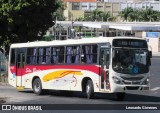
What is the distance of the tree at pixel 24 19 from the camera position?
3625 centimetres

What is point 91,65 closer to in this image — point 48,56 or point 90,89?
point 90,89

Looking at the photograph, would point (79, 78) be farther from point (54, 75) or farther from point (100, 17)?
point (100, 17)

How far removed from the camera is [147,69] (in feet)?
75.4

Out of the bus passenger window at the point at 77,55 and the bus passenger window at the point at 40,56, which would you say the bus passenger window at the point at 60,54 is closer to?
the bus passenger window at the point at 77,55

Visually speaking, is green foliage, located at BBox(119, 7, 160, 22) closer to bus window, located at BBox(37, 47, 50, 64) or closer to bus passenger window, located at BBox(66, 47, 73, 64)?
bus window, located at BBox(37, 47, 50, 64)

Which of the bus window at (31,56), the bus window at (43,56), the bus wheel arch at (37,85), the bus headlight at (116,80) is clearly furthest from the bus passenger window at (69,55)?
the bus headlight at (116,80)

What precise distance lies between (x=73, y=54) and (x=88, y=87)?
2.03m

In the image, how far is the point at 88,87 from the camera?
76.8 feet

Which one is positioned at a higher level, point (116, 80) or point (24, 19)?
point (24, 19)

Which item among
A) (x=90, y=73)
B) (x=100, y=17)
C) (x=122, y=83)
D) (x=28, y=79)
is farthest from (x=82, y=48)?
(x=100, y=17)

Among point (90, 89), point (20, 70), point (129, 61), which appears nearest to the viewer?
point (129, 61)

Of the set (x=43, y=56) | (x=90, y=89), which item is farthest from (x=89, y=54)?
(x=43, y=56)

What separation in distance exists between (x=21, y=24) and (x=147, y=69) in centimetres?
1672

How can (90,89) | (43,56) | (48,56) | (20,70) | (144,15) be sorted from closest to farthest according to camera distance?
(90,89), (48,56), (43,56), (20,70), (144,15)
